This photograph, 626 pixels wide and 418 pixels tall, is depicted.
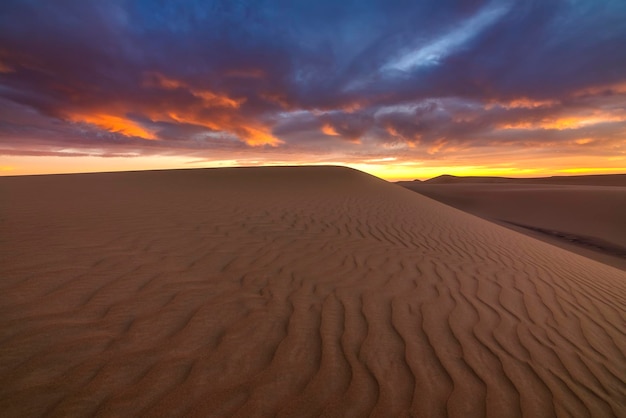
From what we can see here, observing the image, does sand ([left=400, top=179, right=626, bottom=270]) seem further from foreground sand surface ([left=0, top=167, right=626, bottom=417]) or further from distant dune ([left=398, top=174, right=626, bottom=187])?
distant dune ([left=398, top=174, right=626, bottom=187])

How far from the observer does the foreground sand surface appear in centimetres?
199

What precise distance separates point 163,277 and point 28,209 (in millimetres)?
5496

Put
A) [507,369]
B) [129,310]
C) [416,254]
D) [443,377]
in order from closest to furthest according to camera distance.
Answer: [443,377] → [507,369] → [129,310] → [416,254]

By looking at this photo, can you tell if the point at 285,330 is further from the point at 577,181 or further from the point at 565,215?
the point at 577,181

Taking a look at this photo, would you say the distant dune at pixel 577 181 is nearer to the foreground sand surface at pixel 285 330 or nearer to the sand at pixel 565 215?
the sand at pixel 565 215

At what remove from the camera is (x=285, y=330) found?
273 centimetres

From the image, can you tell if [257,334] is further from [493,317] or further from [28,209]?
[28,209]

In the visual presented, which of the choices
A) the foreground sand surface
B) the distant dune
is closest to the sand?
the foreground sand surface

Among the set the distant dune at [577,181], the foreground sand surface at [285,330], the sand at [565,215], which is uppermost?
the foreground sand surface at [285,330]

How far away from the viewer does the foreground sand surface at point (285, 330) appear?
199 centimetres

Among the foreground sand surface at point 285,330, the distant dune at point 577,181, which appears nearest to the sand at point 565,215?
the foreground sand surface at point 285,330

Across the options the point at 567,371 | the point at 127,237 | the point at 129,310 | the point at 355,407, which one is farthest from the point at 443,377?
the point at 127,237

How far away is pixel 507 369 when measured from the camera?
249 centimetres

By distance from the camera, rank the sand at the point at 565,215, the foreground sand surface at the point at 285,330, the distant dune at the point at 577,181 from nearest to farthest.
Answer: the foreground sand surface at the point at 285,330 < the sand at the point at 565,215 < the distant dune at the point at 577,181
